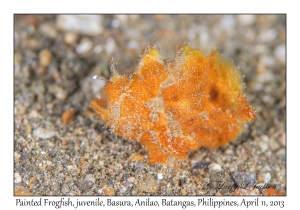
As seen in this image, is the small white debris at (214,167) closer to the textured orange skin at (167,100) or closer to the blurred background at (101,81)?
the blurred background at (101,81)

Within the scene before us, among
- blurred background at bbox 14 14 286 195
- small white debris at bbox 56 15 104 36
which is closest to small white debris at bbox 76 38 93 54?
blurred background at bbox 14 14 286 195

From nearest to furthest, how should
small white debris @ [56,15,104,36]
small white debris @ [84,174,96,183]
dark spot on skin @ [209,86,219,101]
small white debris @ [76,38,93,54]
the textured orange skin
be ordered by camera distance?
the textured orange skin → small white debris @ [84,174,96,183] → dark spot on skin @ [209,86,219,101] → small white debris @ [76,38,93,54] → small white debris @ [56,15,104,36]

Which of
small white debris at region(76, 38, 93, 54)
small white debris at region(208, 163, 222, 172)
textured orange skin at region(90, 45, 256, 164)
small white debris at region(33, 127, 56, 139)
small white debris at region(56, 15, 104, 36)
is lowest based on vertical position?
small white debris at region(208, 163, 222, 172)

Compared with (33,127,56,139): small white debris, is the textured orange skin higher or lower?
higher

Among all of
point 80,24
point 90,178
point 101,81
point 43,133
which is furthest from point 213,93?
point 80,24

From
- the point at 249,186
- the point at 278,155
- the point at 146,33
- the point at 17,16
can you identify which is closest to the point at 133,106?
the point at 249,186

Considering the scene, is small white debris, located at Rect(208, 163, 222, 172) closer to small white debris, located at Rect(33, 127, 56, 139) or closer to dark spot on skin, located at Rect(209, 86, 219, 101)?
dark spot on skin, located at Rect(209, 86, 219, 101)
